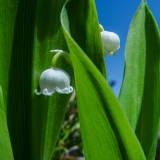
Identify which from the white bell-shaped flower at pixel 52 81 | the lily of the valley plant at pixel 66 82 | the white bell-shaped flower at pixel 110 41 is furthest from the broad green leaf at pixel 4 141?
the white bell-shaped flower at pixel 110 41

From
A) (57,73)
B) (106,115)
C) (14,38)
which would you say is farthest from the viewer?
(14,38)

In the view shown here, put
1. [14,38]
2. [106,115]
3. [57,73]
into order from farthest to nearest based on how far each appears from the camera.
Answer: [14,38] < [57,73] < [106,115]

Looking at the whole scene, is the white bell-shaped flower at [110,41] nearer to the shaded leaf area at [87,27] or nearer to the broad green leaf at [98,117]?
the shaded leaf area at [87,27]

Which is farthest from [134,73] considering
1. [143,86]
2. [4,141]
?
[4,141]

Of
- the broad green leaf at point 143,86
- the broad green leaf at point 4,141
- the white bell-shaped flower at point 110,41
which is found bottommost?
the broad green leaf at point 4,141

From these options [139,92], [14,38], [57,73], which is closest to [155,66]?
[139,92]

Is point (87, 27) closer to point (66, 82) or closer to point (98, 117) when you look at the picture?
point (66, 82)

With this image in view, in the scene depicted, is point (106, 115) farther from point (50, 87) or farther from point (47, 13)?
point (47, 13)
